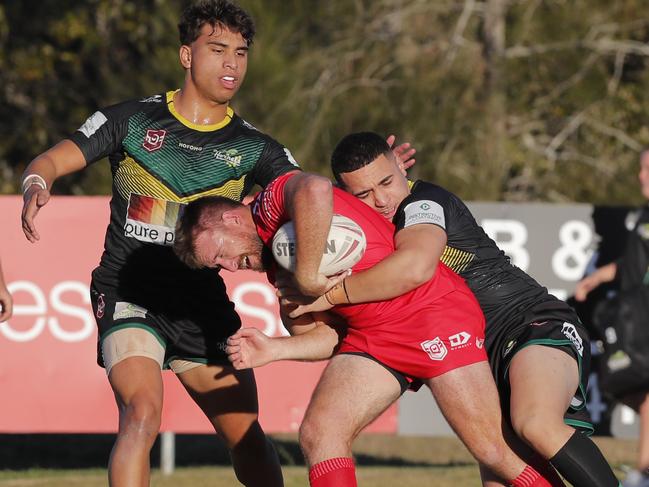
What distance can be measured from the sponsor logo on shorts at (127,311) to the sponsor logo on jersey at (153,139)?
0.74 meters

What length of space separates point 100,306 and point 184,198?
2.14 feet

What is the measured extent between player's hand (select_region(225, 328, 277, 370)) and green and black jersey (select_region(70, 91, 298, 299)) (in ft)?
2.94

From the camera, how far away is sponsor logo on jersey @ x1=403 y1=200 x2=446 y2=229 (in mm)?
4941

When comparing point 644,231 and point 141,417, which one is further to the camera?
point 644,231

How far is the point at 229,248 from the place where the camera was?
4.75 m

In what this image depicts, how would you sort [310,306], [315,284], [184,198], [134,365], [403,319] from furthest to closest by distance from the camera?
[184,198] < [134,365] < [403,319] < [310,306] < [315,284]

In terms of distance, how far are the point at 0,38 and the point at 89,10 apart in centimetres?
136

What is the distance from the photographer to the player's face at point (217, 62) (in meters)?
5.69

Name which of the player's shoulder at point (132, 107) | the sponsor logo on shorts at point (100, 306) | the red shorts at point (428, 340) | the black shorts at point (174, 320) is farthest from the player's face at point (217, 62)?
the red shorts at point (428, 340)

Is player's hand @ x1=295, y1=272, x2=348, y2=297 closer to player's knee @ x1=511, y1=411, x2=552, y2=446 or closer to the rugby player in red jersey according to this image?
the rugby player in red jersey

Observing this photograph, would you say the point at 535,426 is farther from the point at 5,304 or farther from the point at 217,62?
the point at 5,304

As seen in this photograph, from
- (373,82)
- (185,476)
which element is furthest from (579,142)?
(185,476)

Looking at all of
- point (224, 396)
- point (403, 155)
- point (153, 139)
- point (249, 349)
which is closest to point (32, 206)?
point (153, 139)

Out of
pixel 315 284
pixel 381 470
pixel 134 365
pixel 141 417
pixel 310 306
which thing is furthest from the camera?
pixel 381 470
